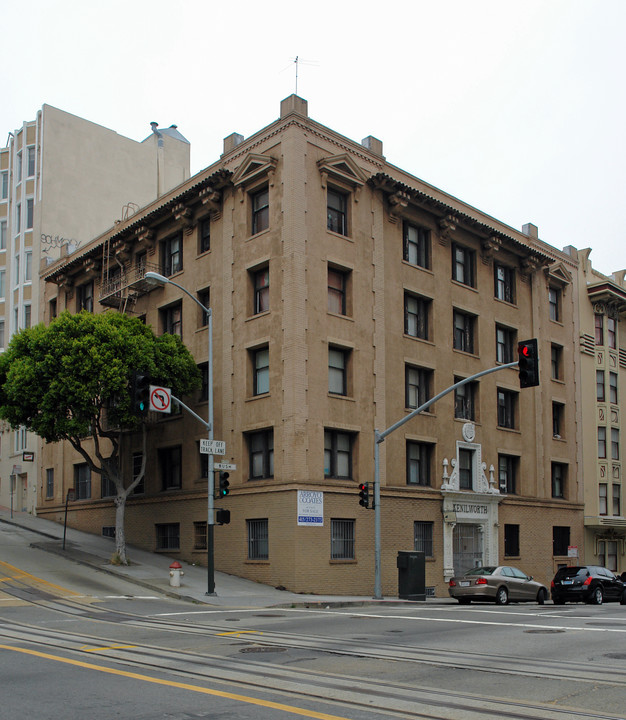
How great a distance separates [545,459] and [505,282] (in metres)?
9.00

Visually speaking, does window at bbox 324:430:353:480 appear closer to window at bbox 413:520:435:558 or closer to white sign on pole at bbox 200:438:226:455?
window at bbox 413:520:435:558

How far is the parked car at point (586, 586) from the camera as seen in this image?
1127 inches

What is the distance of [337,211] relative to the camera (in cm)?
3148

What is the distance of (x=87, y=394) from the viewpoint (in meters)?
28.2

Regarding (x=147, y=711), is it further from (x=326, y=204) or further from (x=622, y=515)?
(x=622, y=515)

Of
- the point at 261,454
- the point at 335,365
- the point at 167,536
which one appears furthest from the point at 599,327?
the point at 167,536

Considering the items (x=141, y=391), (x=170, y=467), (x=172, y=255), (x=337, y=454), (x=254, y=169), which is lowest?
(x=170, y=467)

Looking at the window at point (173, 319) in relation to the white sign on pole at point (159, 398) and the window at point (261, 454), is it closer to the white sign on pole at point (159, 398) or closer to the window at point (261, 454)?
the window at point (261, 454)

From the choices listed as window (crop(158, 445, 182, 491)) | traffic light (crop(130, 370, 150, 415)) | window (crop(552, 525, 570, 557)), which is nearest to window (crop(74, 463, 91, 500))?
window (crop(158, 445, 182, 491))

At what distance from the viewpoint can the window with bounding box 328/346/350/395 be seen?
98.9 feet

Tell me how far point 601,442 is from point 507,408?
9462 millimetres

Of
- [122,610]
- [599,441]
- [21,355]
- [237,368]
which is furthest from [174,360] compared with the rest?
[599,441]

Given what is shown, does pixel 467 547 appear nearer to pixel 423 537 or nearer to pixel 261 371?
pixel 423 537

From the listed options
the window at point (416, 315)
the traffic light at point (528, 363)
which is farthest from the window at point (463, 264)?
the traffic light at point (528, 363)
